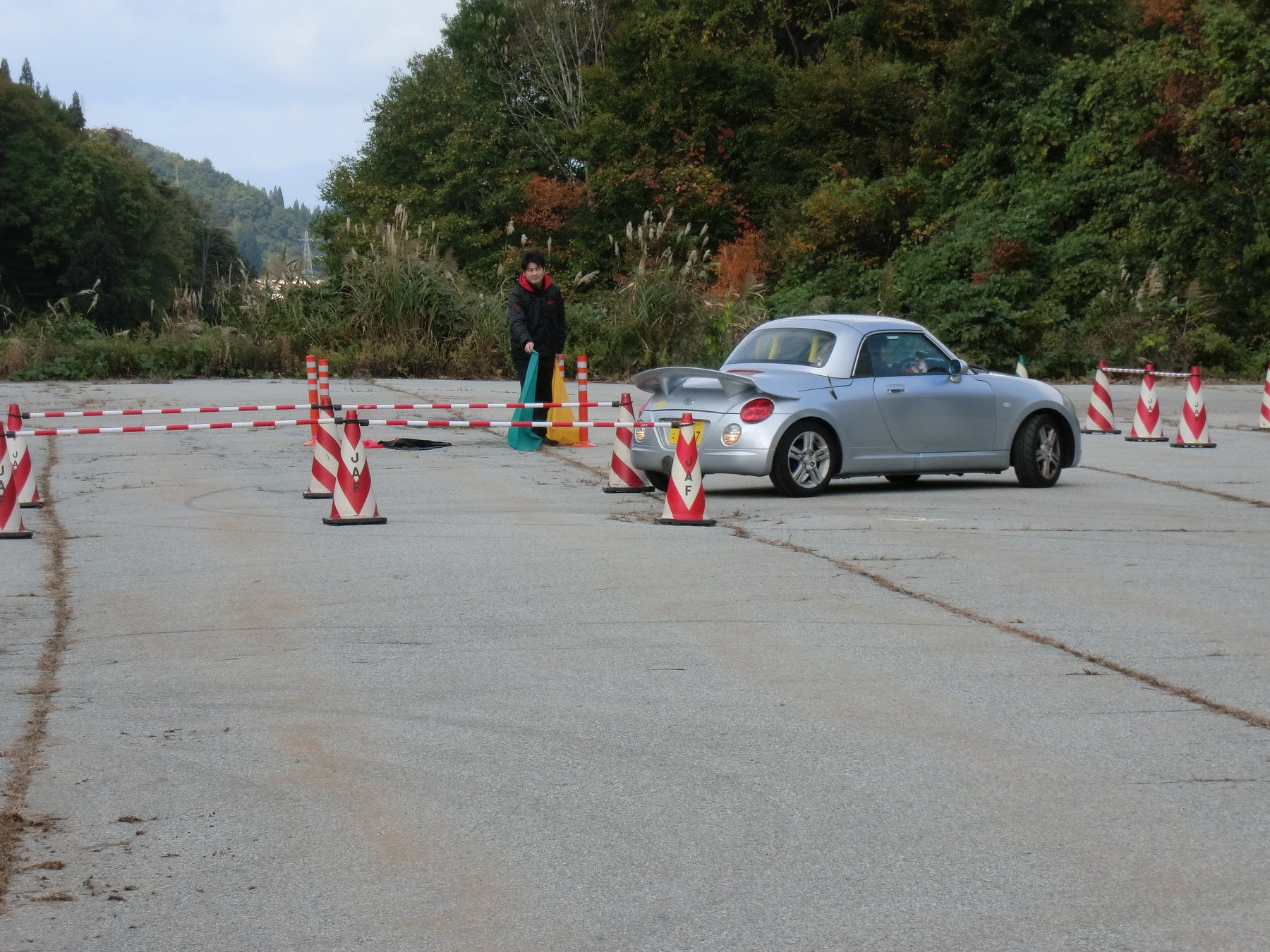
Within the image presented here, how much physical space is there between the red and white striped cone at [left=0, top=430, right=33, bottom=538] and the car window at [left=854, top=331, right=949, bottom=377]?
6.65 metres

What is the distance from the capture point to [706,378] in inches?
555

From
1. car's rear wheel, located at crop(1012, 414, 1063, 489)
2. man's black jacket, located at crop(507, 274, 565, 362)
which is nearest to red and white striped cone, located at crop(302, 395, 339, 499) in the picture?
man's black jacket, located at crop(507, 274, 565, 362)

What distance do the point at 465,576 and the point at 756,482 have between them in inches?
242

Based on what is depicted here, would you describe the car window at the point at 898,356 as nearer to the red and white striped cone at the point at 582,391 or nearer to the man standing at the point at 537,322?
the red and white striped cone at the point at 582,391

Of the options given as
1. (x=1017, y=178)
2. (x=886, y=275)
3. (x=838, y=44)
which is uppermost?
(x=838, y=44)

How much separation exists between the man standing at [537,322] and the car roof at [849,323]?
354 cm

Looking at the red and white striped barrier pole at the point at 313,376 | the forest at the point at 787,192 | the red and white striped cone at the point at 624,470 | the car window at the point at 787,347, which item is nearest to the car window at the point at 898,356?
the car window at the point at 787,347

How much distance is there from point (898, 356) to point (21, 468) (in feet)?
23.4

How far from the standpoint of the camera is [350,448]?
1223cm

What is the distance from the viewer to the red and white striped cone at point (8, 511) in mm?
11719

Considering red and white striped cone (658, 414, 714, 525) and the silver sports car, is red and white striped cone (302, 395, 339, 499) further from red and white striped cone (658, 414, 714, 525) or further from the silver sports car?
red and white striped cone (658, 414, 714, 525)

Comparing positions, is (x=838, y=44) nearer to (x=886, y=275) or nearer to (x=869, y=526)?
(x=886, y=275)

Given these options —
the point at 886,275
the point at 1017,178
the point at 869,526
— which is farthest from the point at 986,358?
the point at 869,526

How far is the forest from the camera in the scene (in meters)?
30.4
